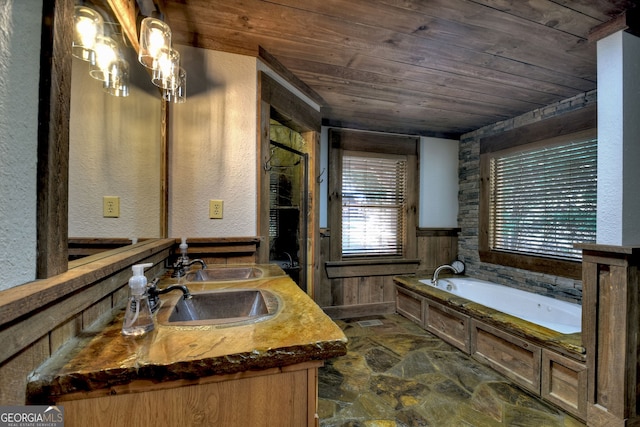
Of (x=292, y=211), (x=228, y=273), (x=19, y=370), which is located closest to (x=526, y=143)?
(x=292, y=211)

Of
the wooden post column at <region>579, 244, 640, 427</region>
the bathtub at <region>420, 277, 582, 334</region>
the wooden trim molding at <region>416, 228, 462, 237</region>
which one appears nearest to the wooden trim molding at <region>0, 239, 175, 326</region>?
the wooden post column at <region>579, 244, 640, 427</region>

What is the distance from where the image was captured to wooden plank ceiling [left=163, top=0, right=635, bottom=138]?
1545mm

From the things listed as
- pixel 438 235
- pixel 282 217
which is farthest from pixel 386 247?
pixel 282 217

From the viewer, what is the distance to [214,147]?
186 centimetres

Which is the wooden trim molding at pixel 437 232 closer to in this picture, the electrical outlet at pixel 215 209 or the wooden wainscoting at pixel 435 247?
the wooden wainscoting at pixel 435 247

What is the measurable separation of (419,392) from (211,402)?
1769 millimetres

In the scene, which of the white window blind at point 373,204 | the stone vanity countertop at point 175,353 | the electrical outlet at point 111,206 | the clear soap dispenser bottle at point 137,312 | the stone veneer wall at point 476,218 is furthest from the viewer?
the white window blind at point 373,204

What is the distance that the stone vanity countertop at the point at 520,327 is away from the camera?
172cm

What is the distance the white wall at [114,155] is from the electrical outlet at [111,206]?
2cm

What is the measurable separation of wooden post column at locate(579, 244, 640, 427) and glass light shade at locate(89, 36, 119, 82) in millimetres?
2714

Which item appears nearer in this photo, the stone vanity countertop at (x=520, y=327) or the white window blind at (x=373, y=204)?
the stone vanity countertop at (x=520, y=327)

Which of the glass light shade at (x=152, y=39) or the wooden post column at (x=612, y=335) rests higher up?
the glass light shade at (x=152, y=39)

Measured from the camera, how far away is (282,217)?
8.39 feet

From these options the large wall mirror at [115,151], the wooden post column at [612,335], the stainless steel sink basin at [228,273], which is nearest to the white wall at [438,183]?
the wooden post column at [612,335]
